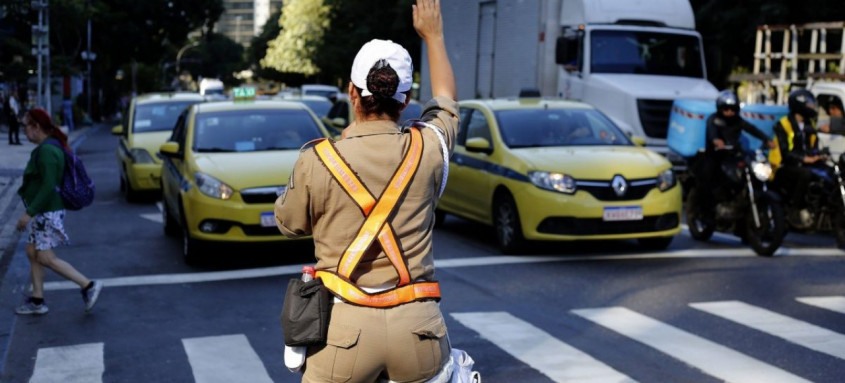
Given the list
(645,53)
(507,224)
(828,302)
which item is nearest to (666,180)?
(507,224)

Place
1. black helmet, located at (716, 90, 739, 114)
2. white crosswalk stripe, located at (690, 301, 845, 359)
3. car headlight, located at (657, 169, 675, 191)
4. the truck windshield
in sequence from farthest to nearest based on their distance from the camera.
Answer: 1. the truck windshield
2. black helmet, located at (716, 90, 739, 114)
3. car headlight, located at (657, 169, 675, 191)
4. white crosswalk stripe, located at (690, 301, 845, 359)

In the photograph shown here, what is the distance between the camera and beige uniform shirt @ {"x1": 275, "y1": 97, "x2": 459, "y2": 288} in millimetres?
3234

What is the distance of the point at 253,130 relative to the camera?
39.2 ft

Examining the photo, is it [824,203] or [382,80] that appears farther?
[824,203]

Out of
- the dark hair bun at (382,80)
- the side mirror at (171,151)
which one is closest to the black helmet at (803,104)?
the side mirror at (171,151)

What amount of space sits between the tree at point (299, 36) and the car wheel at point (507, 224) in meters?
69.3

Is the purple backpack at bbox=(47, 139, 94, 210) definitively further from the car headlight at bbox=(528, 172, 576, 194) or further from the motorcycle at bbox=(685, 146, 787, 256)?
the motorcycle at bbox=(685, 146, 787, 256)

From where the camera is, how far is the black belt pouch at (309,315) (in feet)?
10.6

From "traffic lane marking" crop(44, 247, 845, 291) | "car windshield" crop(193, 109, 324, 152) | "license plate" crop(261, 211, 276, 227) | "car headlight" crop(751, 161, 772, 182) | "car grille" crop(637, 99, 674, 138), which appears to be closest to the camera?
"traffic lane marking" crop(44, 247, 845, 291)

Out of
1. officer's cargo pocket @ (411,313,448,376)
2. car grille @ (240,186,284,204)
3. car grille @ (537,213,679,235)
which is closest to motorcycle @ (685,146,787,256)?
car grille @ (537,213,679,235)

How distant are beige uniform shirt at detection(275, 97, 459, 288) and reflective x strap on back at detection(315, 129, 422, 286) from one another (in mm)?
17

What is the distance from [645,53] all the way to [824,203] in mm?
8159

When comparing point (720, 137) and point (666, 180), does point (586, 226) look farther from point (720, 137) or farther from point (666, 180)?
point (720, 137)

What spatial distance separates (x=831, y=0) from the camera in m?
27.6
